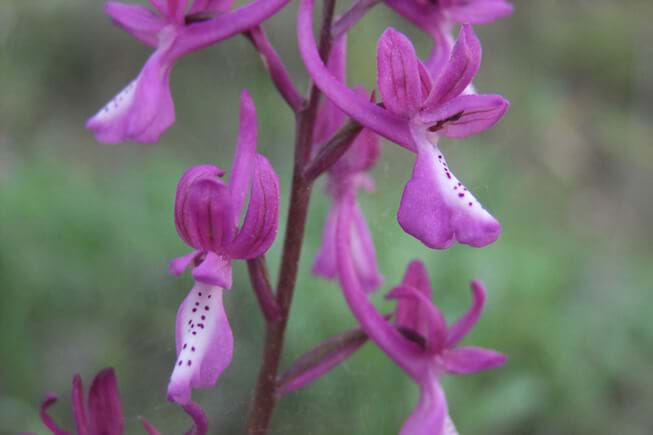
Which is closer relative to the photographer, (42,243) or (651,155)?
(42,243)

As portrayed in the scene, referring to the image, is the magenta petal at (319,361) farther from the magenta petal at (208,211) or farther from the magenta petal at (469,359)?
the magenta petal at (208,211)

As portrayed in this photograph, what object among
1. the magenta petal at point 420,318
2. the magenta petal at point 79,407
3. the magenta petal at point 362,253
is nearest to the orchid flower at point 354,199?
the magenta petal at point 362,253

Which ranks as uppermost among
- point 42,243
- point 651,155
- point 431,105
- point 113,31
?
point 431,105

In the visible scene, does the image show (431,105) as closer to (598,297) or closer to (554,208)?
(598,297)

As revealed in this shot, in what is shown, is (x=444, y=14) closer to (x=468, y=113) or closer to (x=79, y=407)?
(x=468, y=113)

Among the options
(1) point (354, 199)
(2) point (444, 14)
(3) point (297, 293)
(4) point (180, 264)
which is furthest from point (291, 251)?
(3) point (297, 293)

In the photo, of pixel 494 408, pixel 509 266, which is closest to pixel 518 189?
pixel 509 266
